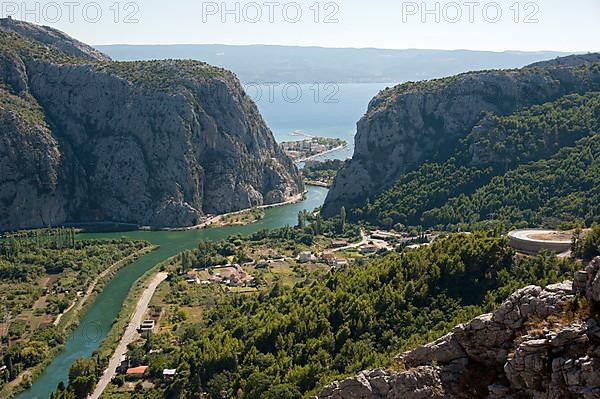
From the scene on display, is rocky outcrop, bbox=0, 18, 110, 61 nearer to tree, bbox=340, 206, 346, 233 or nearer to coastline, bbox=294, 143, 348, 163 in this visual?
coastline, bbox=294, 143, 348, 163

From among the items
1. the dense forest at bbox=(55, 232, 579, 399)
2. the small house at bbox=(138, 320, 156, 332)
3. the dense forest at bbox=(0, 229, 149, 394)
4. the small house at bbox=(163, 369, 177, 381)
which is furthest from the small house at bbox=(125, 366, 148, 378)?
the small house at bbox=(138, 320, 156, 332)

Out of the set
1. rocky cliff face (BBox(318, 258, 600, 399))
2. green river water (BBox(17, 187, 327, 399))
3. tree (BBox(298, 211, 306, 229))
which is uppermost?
rocky cliff face (BBox(318, 258, 600, 399))

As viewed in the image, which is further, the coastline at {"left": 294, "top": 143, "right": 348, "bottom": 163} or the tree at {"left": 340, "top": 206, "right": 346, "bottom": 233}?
the coastline at {"left": 294, "top": 143, "right": 348, "bottom": 163}

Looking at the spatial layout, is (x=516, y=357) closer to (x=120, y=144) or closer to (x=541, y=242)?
(x=541, y=242)

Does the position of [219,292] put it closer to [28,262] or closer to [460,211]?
[28,262]

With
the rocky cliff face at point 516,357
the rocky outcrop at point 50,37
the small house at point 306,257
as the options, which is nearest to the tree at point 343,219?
the small house at point 306,257

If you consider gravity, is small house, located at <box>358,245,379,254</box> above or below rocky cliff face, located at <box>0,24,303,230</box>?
below
